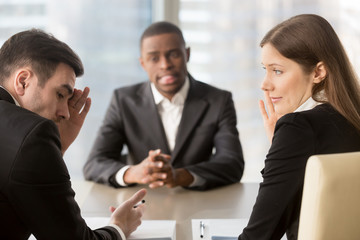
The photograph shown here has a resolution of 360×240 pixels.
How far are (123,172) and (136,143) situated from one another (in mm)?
538

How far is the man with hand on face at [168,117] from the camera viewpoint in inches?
130

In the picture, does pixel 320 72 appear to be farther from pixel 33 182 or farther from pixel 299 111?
pixel 33 182

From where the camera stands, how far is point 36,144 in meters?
1.67

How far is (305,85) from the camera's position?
6.67 feet

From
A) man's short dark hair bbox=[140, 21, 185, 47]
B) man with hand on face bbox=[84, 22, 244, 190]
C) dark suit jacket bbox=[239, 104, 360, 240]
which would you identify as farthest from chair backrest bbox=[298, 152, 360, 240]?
man's short dark hair bbox=[140, 21, 185, 47]

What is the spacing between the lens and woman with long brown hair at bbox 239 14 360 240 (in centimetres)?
179

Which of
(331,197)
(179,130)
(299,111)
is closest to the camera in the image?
(331,197)

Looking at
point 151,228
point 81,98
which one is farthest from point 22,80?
point 151,228

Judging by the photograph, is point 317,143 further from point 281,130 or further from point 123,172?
point 123,172

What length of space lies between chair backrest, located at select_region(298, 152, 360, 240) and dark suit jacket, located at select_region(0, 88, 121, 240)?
745 mm

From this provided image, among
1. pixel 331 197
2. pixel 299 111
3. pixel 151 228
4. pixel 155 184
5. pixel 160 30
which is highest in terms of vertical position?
pixel 160 30

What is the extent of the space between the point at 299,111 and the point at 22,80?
956 mm

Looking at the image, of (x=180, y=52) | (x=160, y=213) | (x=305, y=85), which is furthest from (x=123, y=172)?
(x=305, y=85)

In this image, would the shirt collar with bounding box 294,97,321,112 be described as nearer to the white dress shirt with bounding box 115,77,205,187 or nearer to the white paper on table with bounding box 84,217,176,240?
the white paper on table with bounding box 84,217,176,240
